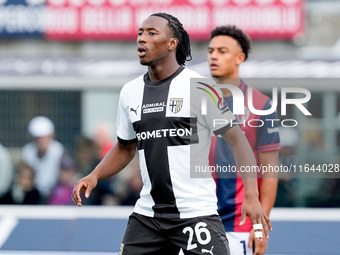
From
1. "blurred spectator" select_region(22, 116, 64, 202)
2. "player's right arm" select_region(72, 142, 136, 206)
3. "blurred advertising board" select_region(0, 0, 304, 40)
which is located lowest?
"blurred spectator" select_region(22, 116, 64, 202)

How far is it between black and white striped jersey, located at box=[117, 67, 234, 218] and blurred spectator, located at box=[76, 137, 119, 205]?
15.7 feet

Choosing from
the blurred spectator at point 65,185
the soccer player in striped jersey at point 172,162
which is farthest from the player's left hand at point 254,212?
the blurred spectator at point 65,185

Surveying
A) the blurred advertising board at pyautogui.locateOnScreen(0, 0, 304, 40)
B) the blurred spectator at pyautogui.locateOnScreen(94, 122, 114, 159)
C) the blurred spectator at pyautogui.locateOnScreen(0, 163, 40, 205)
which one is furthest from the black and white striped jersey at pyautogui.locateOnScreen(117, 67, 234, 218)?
the blurred advertising board at pyautogui.locateOnScreen(0, 0, 304, 40)

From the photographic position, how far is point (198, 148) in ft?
13.7

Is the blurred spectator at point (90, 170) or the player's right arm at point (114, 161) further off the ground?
the player's right arm at point (114, 161)

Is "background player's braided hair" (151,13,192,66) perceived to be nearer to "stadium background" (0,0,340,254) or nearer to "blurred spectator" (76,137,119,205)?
"stadium background" (0,0,340,254)

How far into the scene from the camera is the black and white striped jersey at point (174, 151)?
4.13 metres

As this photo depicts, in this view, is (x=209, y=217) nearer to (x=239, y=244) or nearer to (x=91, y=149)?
(x=239, y=244)

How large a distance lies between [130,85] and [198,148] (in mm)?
595

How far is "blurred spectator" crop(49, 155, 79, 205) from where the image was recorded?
9062mm

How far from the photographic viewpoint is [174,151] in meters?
4.14

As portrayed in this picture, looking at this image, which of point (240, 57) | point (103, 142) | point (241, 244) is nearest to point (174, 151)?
point (241, 244)

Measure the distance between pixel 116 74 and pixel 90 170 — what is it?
15.0ft

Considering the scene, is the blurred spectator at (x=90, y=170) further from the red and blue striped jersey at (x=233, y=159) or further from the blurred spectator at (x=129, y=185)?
the red and blue striped jersey at (x=233, y=159)
